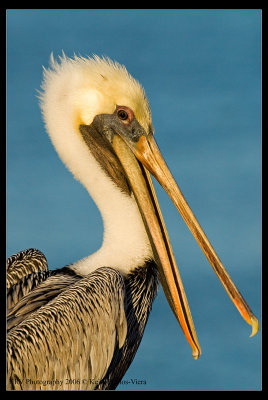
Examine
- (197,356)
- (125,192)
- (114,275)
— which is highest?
(125,192)

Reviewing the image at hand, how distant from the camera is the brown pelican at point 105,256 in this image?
7.71 meters

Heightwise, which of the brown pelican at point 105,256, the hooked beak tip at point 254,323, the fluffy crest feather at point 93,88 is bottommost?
the hooked beak tip at point 254,323

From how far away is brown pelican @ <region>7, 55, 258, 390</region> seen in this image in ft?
25.3

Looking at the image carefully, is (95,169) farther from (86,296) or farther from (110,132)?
(86,296)

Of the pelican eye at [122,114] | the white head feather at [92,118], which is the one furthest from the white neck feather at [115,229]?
the pelican eye at [122,114]

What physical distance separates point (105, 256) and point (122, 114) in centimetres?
116

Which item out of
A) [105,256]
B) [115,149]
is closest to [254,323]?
[105,256]

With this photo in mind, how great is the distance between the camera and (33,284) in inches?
320

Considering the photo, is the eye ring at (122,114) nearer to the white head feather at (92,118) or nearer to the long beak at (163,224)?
the white head feather at (92,118)

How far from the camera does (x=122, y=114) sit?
8203mm

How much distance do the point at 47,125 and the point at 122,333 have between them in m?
1.81

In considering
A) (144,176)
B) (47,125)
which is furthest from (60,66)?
(144,176)

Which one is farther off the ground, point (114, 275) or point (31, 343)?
point (114, 275)

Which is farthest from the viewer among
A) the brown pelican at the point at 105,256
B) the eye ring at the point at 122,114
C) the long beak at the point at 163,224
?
the eye ring at the point at 122,114
